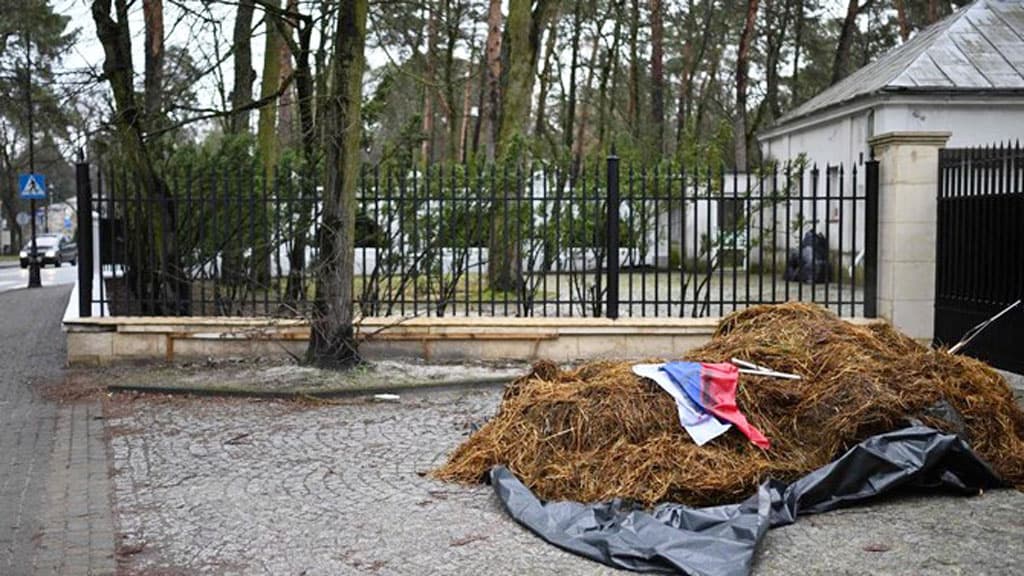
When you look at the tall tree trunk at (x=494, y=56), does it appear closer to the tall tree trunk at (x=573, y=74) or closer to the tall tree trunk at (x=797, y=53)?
the tall tree trunk at (x=573, y=74)

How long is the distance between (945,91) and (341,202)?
15.0 meters

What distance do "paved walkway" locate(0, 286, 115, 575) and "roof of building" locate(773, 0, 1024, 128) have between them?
17.2 metres

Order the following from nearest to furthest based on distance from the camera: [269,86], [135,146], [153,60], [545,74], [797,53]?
[135,146], [153,60], [269,86], [797,53], [545,74]

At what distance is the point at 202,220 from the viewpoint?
42.5 ft

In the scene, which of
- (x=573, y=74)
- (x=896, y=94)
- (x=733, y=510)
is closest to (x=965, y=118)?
(x=896, y=94)

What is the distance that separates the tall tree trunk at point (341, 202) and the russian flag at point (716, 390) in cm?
524

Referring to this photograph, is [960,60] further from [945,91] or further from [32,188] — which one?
[32,188]

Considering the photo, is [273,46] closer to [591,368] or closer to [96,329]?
[96,329]

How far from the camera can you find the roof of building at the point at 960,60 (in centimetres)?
2236

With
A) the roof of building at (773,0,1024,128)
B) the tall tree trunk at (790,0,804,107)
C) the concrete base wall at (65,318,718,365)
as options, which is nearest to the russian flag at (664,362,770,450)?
the concrete base wall at (65,318,718,365)

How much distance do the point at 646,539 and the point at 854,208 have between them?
25.9 ft

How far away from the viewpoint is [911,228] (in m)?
12.5

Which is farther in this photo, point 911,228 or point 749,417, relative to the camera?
point 911,228

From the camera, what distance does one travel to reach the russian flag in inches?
275
